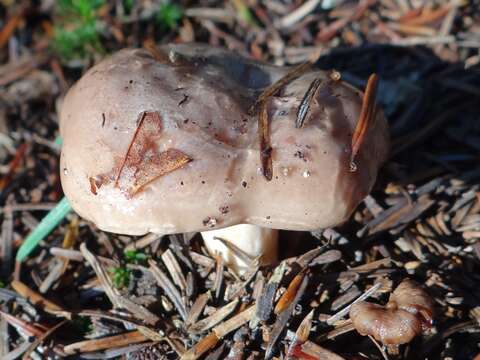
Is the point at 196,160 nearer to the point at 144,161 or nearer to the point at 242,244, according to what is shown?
the point at 144,161

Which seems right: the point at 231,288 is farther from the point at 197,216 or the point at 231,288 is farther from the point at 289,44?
the point at 289,44

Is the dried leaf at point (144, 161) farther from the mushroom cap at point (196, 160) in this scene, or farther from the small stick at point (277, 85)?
the small stick at point (277, 85)

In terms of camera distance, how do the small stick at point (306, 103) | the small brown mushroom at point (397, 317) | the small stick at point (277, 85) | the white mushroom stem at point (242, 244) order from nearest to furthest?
the small brown mushroom at point (397, 317), the small stick at point (306, 103), the small stick at point (277, 85), the white mushroom stem at point (242, 244)

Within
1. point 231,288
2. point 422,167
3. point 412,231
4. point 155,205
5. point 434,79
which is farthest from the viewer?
point 434,79

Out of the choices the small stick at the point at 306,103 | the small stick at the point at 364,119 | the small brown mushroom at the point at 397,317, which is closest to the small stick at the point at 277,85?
the small stick at the point at 306,103

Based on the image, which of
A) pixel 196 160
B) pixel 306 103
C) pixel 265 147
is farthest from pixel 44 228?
pixel 306 103

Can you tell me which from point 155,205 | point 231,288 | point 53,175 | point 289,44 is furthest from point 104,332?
point 289,44
